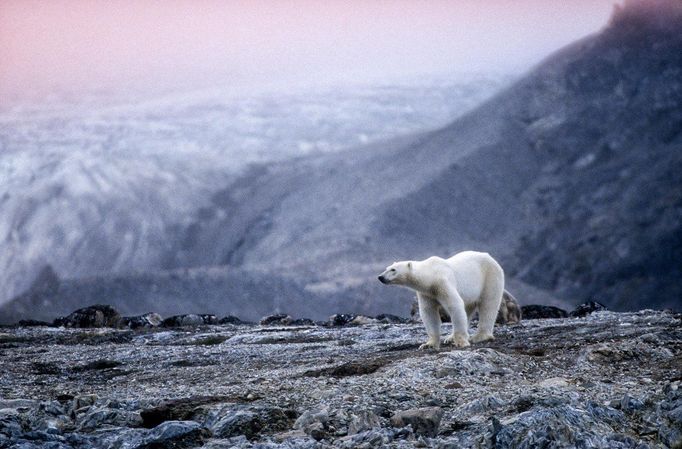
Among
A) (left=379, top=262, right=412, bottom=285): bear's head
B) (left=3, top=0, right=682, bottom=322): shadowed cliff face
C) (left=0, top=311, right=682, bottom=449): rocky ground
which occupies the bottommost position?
(left=0, top=311, right=682, bottom=449): rocky ground

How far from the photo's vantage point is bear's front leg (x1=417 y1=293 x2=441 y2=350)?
1748 cm

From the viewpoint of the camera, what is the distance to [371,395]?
532 inches

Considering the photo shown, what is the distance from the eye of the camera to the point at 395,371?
48.2ft

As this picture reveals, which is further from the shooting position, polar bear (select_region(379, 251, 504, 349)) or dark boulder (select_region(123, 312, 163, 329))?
dark boulder (select_region(123, 312, 163, 329))

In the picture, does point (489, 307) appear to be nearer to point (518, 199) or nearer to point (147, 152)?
point (518, 199)

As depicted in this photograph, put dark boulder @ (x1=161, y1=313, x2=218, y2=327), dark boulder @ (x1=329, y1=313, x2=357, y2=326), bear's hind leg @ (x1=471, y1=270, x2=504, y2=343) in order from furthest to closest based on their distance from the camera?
1. dark boulder @ (x1=161, y1=313, x2=218, y2=327)
2. dark boulder @ (x1=329, y1=313, x2=357, y2=326)
3. bear's hind leg @ (x1=471, y1=270, x2=504, y2=343)

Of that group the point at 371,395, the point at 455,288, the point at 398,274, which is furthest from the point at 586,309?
the point at 371,395

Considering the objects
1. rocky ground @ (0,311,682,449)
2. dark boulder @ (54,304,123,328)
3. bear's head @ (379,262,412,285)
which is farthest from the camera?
dark boulder @ (54,304,123,328)

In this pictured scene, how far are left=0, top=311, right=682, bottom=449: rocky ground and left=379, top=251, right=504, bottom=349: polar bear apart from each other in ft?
1.89

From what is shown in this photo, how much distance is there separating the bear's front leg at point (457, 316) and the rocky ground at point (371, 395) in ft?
2.55

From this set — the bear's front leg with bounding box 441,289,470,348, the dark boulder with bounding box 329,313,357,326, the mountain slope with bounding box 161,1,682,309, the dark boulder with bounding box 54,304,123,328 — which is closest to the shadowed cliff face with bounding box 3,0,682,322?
the mountain slope with bounding box 161,1,682,309

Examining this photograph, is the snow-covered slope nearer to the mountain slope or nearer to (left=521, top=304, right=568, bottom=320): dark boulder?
the mountain slope

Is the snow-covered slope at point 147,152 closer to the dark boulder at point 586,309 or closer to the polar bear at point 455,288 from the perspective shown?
the dark boulder at point 586,309

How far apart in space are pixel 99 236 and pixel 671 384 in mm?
71368
